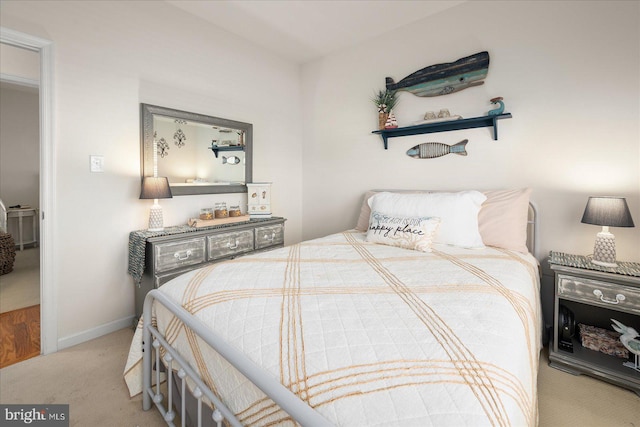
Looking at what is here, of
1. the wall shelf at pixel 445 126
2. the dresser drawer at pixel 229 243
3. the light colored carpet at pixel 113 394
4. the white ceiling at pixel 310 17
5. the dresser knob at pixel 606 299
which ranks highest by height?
the white ceiling at pixel 310 17

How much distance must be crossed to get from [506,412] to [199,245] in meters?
2.25

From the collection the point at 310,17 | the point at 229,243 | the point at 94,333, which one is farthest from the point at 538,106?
the point at 94,333

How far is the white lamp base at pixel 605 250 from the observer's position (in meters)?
1.81

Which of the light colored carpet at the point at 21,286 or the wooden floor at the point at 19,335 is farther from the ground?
the light colored carpet at the point at 21,286

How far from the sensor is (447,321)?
95 cm

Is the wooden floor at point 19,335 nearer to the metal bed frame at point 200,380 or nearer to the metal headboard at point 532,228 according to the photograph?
the metal bed frame at point 200,380

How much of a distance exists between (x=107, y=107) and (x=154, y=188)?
676 mm

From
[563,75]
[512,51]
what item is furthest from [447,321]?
[512,51]

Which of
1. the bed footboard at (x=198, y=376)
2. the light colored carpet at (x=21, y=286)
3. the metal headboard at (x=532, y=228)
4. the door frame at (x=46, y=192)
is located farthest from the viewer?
the light colored carpet at (x=21, y=286)

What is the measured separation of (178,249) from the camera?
2268 millimetres

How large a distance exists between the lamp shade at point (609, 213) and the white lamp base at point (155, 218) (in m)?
3.01

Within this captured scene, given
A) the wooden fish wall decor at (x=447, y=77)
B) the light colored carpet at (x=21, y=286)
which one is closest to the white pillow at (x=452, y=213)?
the wooden fish wall decor at (x=447, y=77)

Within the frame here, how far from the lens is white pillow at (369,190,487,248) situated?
206 cm

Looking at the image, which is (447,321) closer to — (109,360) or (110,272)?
(109,360)
